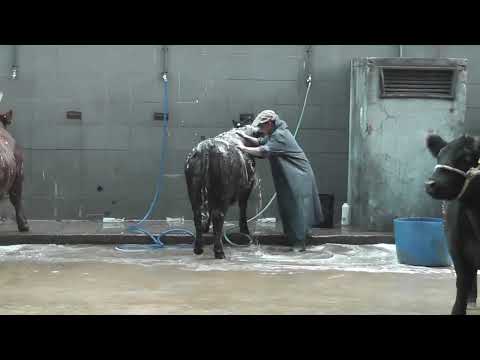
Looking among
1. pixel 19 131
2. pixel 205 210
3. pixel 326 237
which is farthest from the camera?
pixel 19 131

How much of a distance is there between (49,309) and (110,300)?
0.53 metres

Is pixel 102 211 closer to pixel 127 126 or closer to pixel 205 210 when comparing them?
pixel 127 126

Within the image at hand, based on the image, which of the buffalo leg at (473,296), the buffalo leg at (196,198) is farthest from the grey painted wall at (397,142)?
the buffalo leg at (473,296)

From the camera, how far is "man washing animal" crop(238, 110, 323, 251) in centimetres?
832

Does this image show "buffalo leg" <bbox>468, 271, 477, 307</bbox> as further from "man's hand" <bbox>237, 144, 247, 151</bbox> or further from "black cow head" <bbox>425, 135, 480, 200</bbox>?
"man's hand" <bbox>237, 144, 247, 151</bbox>

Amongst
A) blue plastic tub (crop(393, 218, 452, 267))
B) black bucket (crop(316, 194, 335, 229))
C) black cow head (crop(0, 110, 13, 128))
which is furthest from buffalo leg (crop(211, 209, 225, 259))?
black cow head (crop(0, 110, 13, 128))

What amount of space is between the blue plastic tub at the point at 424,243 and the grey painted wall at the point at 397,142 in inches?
77.8

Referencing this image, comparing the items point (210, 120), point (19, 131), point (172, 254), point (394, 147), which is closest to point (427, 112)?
point (394, 147)

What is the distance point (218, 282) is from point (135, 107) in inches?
175

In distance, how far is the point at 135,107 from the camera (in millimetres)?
10289

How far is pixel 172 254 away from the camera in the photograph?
26.6ft

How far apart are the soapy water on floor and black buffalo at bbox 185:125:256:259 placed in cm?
36

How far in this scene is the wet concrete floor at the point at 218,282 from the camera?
5.57 m

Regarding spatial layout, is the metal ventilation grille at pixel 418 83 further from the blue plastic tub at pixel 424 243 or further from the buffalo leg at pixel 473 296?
the buffalo leg at pixel 473 296
